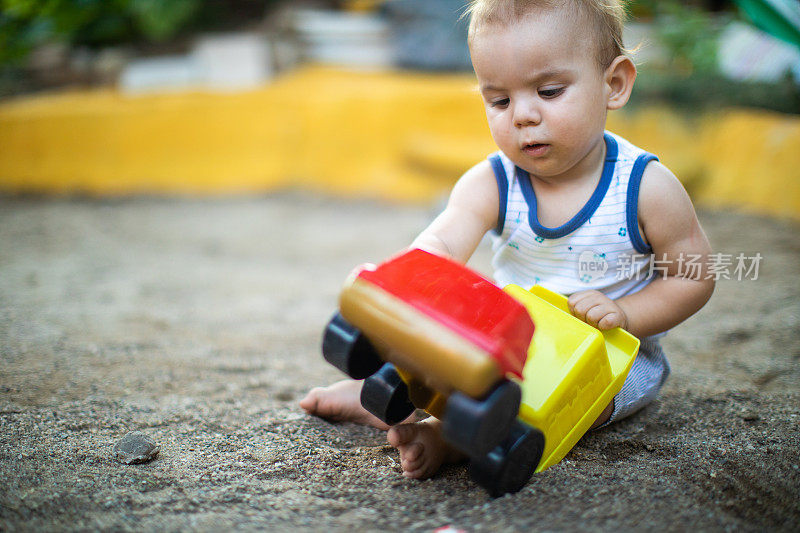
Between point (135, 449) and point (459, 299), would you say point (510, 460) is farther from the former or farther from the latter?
point (135, 449)

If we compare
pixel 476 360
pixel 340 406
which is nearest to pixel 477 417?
pixel 476 360

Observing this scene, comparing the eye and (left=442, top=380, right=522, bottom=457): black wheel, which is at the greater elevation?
the eye

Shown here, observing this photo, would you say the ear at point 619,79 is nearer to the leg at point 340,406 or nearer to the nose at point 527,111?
the nose at point 527,111

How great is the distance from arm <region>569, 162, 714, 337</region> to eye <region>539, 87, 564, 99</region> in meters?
0.24

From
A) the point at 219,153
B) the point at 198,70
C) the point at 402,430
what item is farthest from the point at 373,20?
the point at 402,430

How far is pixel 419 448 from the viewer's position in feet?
3.28

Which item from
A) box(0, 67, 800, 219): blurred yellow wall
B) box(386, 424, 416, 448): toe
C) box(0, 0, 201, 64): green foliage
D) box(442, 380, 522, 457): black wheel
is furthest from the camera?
box(0, 0, 201, 64): green foliage

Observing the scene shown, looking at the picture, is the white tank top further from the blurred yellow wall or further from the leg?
the blurred yellow wall

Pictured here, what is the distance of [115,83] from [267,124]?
1.12m

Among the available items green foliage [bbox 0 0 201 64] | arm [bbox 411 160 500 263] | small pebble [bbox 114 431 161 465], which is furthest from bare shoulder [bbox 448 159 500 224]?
green foliage [bbox 0 0 201 64]

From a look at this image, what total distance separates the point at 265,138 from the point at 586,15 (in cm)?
292

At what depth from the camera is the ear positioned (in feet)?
3.69

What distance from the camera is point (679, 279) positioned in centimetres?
116

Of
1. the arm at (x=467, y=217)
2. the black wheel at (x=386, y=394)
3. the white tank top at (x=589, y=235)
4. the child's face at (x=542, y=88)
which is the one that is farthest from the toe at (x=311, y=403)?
the child's face at (x=542, y=88)
